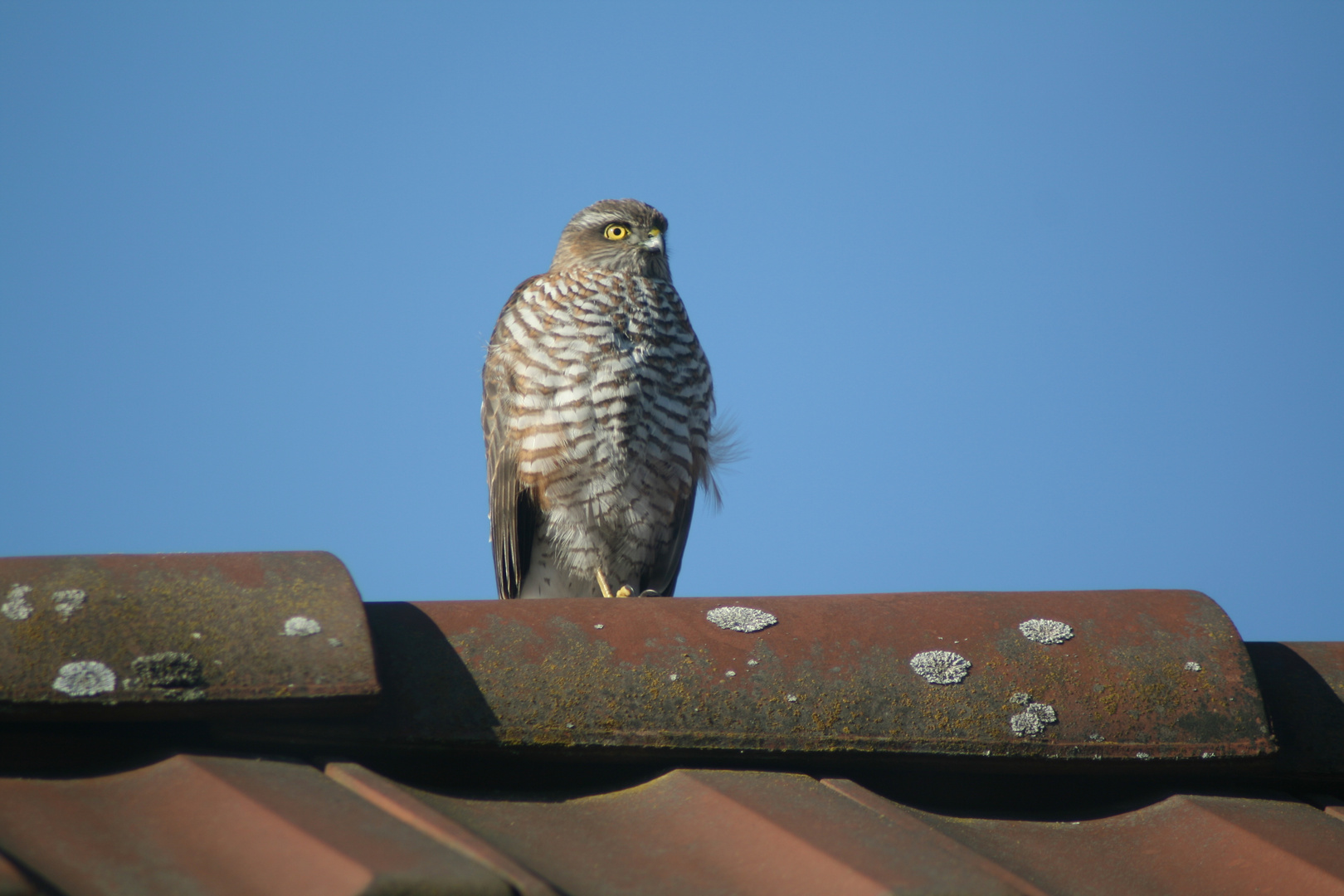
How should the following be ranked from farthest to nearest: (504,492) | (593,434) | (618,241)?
(618,241), (504,492), (593,434)

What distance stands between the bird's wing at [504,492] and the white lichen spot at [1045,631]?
2996 millimetres

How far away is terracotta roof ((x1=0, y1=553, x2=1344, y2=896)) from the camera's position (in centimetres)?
145

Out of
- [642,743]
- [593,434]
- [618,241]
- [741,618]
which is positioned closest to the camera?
[642,743]

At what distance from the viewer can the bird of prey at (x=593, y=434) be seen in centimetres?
475

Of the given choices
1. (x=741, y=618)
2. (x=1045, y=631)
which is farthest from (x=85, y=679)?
(x=1045, y=631)

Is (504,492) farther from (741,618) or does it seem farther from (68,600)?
(68,600)

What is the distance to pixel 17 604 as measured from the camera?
5.54 ft

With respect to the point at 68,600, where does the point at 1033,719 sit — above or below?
below

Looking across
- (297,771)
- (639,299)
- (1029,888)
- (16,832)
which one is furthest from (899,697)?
(639,299)

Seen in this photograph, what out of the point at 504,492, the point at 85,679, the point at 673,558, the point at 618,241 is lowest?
the point at 673,558

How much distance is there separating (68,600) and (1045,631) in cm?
173

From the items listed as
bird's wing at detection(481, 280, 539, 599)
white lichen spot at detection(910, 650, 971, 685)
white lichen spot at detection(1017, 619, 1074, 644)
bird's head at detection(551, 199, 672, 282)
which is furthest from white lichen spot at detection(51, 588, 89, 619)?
bird's head at detection(551, 199, 672, 282)

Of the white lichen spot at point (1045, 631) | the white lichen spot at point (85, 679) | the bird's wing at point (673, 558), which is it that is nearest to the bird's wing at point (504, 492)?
the bird's wing at point (673, 558)

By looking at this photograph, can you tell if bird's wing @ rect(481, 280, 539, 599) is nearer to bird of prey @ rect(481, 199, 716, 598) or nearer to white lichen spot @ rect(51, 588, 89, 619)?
bird of prey @ rect(481, 199, 716, 598)
